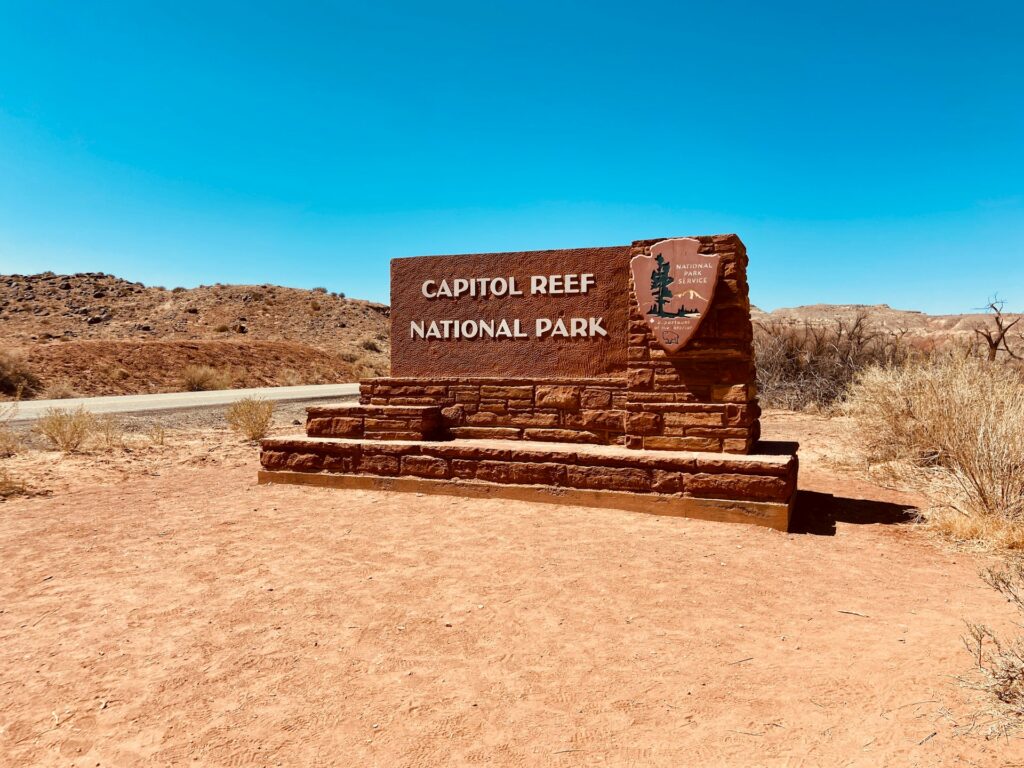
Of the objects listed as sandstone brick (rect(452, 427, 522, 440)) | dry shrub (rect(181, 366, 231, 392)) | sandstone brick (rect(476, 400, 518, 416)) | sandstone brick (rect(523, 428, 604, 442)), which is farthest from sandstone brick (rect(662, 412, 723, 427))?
dry shrub (rect(181, 366, 231, 392))

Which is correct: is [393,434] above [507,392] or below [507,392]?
below

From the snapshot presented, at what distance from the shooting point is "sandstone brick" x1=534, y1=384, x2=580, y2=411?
748cm

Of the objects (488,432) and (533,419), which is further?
(488,432)

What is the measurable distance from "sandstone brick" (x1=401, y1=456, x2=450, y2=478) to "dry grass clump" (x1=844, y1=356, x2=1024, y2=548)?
4736mm

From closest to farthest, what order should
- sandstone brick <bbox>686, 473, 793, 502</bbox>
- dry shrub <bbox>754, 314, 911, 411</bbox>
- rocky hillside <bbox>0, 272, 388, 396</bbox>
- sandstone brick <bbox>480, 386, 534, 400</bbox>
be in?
sandstone brick <bbox>686, 473, 793, 502</bbox>
sandstone brick <bbox>480, 386, 534, 400</bbox>
dry shrub <bbox>754, 314, 911, 411</bbox>
rocky hillside <bbox>0, 272, 388, 396</bbox>

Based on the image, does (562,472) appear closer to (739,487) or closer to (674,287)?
(739,487)

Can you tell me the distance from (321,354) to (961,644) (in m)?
33.6

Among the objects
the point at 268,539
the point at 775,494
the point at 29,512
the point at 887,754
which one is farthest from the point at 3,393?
the point at 887,754

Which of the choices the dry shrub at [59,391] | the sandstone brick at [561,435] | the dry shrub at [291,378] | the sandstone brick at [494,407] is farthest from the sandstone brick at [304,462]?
the dry shrub at [291,378]

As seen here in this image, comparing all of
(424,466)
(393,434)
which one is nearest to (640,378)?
(424,466)

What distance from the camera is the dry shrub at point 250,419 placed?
11.8 m

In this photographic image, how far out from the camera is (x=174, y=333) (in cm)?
4125

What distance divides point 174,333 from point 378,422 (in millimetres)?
38773

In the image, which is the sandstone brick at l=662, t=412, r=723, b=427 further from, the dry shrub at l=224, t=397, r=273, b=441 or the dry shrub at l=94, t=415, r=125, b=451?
the dry shrub at l=94, t=415, r=125, b=451
